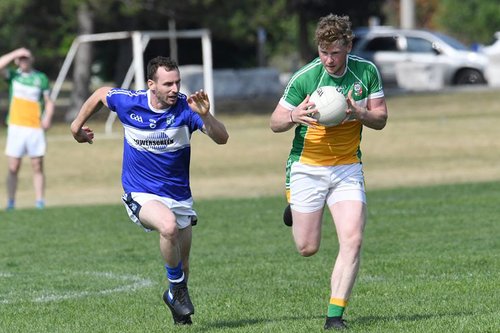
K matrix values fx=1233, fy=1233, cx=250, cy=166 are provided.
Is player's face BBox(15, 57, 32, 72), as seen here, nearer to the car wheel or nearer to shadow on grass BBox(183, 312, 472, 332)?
shadow on grass BBox(183, 312, 472, 332)

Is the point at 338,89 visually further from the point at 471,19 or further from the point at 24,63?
the point at 471,19

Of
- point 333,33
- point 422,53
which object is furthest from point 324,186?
point 422,53

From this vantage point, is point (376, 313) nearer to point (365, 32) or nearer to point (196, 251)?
point (196, 251)

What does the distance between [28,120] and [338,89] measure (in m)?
10.4

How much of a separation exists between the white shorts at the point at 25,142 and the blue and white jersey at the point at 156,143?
367 inches

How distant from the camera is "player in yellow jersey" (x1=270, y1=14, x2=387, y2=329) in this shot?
749 centimetres

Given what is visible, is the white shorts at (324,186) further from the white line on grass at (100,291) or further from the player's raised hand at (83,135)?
the white line on grass at (100,291)

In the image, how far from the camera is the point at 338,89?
7613 millimetres

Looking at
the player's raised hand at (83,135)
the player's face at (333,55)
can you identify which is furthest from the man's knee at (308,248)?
the player's raised hand at (83,135)

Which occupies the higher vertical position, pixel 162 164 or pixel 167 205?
pixel 162 164

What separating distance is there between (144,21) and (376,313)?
3163 cm

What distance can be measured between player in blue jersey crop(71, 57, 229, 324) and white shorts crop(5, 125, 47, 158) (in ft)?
30.4

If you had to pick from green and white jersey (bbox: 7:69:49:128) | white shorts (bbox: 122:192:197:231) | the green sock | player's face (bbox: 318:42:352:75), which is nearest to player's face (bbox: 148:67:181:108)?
white shorts (bbox: 122:192:197:231)

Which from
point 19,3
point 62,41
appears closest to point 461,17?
point 62,41
